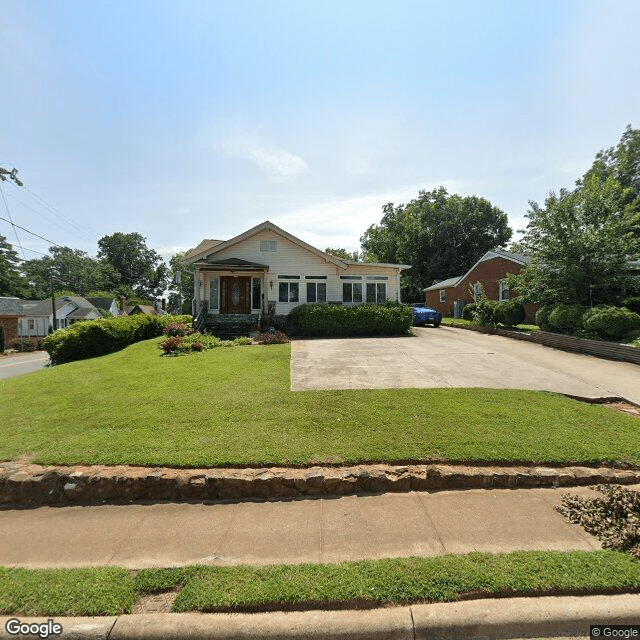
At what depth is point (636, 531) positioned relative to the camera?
2984 mm

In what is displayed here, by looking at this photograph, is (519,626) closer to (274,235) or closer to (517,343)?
(517,343)

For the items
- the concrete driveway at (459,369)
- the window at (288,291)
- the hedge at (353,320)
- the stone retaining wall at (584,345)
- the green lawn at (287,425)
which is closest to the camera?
the green lawn at (287,425)

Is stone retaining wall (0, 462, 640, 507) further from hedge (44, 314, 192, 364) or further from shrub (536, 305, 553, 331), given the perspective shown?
shrub (536, 305, 553, 331)

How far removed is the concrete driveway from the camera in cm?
731

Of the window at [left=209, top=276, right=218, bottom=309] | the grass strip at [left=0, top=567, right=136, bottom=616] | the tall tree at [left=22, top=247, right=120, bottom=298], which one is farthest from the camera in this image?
the tall tree at [left=22, top=247, right=120, bottom=298]

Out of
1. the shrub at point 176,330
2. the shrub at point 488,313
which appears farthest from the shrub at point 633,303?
the shrub at point 176,330

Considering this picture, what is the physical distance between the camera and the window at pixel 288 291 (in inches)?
750

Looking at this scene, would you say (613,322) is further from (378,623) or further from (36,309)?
(36,309)

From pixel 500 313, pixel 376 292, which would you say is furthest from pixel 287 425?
pixel 500 313

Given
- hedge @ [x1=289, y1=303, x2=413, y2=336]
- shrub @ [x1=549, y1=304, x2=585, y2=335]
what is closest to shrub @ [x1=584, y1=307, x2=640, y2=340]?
shrub @ [x1=549, y1=304, x2=585, y2=335]

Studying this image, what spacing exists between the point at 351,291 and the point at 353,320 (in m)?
3.88

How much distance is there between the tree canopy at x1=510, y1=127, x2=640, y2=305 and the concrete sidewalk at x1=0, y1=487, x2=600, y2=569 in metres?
13.0

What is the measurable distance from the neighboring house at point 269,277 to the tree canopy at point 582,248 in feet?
26.7

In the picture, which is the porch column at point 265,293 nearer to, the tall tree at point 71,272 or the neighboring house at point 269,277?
the neighboring house at point 269,277
